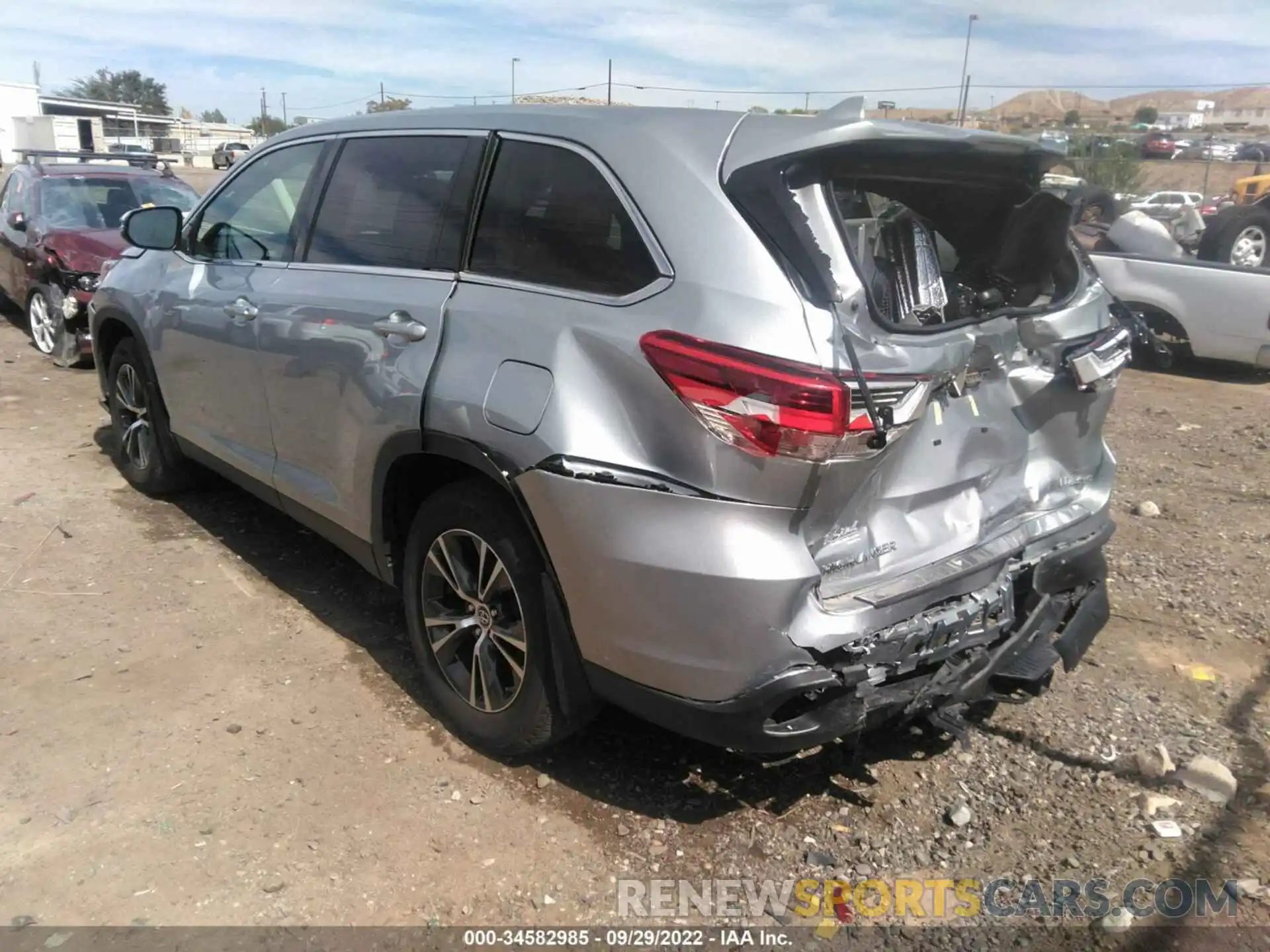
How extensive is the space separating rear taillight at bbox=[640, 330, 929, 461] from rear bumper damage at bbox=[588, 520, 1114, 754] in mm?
528

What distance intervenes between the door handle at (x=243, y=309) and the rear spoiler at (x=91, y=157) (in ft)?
23.2

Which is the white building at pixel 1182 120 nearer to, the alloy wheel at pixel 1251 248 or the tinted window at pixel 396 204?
the alloy wheel at pixel 1251 248

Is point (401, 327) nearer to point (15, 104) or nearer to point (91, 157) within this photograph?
point (91, 157)

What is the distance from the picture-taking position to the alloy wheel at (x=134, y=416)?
5.27 m

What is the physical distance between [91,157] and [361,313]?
8568 mm

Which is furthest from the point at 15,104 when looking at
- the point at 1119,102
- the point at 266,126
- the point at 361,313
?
the point at 1119,102

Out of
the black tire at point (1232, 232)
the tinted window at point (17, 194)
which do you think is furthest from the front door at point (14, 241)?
the black tire at point (1232, 232)

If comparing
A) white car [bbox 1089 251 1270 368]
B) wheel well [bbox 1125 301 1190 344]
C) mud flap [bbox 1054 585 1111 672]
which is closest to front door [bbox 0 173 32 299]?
mud flap [bbox 1054 585 1111 672]

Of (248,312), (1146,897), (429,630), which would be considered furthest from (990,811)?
(248,312)

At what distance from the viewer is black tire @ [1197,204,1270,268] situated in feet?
32.8

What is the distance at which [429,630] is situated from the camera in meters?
3.37

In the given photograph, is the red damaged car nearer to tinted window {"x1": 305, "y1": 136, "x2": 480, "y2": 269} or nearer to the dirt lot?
the dirt lot

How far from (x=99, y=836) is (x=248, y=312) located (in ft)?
6.64

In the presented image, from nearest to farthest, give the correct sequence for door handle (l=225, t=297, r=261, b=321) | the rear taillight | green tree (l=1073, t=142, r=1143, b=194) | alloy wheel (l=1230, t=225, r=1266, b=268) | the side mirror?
the rear taillight
door handle (l=225, t=297, r=261, b=321)
the side mirror
alloy wheel (l=1230, t=225, r=1266, b=268)
green tree (l=1073, t=142, r=1143, b=194)
